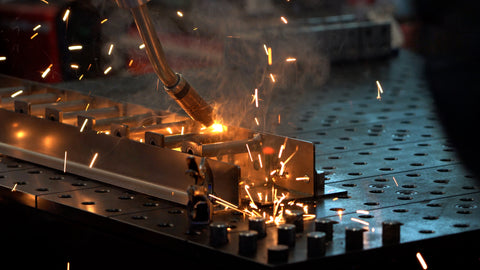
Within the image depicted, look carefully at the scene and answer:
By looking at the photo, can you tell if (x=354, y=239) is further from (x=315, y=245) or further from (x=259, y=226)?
(x=259, y=226)

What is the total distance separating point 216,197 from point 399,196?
0.49 metres

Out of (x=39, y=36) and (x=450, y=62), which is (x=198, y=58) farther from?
(x=450, y=62)

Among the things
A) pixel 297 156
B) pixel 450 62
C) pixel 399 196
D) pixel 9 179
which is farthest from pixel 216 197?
pixel 450 62

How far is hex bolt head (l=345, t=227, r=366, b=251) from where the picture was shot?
1.84 metres

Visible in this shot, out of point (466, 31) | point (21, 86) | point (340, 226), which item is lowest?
point (340, 226)

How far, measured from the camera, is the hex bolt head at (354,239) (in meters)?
1.84

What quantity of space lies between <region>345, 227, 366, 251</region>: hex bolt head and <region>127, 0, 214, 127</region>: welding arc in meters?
0.71

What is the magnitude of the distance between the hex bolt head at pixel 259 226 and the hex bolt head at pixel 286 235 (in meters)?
0.08

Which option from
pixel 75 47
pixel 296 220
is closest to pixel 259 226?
pixel 296 220

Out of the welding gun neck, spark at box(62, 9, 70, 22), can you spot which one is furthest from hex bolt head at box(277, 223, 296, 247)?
spark at box(62, 9, 70, 22)

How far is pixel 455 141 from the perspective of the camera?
3.04m

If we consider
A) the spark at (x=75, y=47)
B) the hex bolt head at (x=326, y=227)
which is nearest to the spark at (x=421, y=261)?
the hex bolt head at (x=326, y=227)

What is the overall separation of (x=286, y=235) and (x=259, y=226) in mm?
104

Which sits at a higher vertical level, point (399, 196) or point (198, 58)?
point (198, 58)
